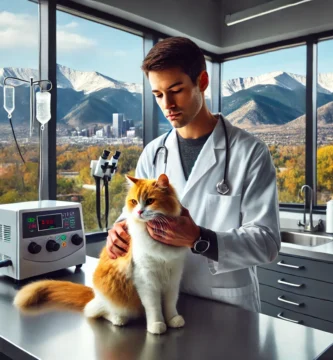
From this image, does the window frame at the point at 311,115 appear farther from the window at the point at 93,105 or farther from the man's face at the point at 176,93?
the man's face at the point at 176,93

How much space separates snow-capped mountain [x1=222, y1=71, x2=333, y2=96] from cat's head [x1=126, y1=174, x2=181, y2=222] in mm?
2694

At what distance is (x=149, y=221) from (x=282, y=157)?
2717 millimetres

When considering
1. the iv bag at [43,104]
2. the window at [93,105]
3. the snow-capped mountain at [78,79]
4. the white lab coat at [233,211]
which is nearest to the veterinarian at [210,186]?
the white lab coat at [233,211]

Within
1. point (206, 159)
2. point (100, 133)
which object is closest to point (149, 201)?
point (206, 159)

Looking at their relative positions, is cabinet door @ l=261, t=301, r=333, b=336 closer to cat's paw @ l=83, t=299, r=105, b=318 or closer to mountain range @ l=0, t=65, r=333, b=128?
cat's paw @ l=83, t=299, r=105, b=318

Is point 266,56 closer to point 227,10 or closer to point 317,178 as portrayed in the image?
point 227,10

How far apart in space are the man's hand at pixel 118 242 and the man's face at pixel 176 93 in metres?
0.39

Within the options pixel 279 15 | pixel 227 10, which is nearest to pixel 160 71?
pixel 279 15

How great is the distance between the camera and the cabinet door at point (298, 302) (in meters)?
2.21

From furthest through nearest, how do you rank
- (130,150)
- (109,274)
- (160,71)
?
(130,150), (160,71), (109,274)

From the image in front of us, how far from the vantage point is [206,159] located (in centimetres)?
129

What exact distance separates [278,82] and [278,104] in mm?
196

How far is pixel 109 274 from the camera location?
0.99 meters

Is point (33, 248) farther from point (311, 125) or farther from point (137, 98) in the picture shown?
point (311, 125)
